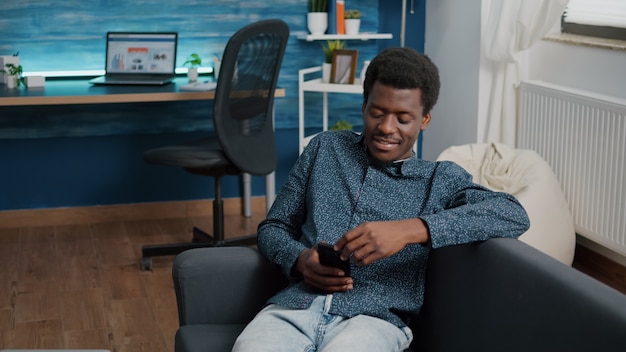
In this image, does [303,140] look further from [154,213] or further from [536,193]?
[536,193]

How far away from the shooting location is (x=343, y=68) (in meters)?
4.51

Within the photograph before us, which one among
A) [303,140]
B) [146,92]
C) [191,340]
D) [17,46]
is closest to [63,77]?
[17,46]

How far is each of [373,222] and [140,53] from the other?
287 centimetres

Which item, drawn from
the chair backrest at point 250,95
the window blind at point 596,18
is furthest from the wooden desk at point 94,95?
the window blind at point 596,18

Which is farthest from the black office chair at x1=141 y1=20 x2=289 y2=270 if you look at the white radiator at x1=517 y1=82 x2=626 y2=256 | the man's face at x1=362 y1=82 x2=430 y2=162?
the man's face at x1=362 y1=82 x2=430 y2=162

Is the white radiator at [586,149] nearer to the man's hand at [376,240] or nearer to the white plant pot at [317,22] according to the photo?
the white plant pot at [317,22]

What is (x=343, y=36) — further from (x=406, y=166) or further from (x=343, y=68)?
(x=406, y=166)

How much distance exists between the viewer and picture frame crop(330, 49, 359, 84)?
14.7ft

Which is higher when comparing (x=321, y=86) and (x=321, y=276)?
(x=321, y=86)

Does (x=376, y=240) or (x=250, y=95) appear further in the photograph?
(x=250, y=95)

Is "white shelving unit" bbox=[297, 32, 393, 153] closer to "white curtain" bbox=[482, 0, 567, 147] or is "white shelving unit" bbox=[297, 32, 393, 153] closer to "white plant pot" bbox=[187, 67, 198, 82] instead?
"white plant pot" bbox=[187, 67, 198, 82]

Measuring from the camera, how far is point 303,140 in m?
4.59

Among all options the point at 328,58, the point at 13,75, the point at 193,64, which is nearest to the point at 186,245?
the point at 193,64

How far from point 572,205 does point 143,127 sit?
215 centimetres
